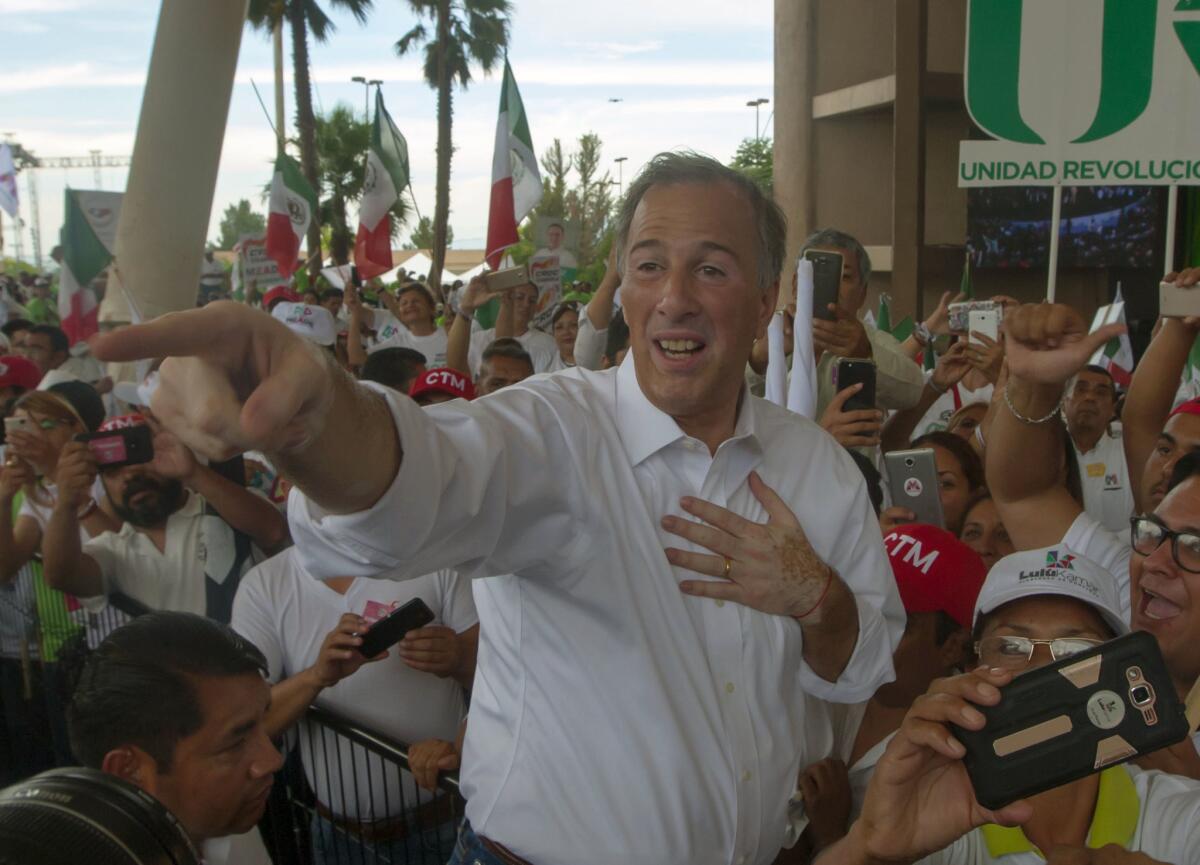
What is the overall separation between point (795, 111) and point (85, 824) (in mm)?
12862

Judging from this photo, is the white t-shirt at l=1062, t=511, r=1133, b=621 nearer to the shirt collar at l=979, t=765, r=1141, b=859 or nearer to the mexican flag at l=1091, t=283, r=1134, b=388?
the shirt collar at l=979, t=765, r=1141, b=859

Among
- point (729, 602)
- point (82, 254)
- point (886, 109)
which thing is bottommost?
point (729, 602)

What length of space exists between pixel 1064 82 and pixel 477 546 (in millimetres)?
3566

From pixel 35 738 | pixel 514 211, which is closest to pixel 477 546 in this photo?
pixel 35 738

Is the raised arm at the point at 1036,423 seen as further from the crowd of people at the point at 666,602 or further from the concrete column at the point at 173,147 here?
the concrete column at the point at 173,147

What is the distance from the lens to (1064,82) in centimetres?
414

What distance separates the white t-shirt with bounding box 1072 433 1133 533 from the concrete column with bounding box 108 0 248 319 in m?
6.59

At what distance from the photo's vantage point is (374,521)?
53.1 inches

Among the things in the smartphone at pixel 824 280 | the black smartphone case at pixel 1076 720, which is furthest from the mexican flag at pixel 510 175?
the black smartphone case at pixel 1076 720

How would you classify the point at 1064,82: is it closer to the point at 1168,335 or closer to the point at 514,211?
the point at 1168,335

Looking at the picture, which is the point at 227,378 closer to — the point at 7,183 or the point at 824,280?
the point at 824,280

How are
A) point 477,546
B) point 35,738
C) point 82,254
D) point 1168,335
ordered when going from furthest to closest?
1. point 82,254
2. point 35,738
3. point 1168,335
4. point 477,546

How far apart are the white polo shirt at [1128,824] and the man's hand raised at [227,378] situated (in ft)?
5.00

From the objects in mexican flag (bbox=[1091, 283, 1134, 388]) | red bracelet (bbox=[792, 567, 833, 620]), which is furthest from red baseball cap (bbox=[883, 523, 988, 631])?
mexican flag (bbox=[1091, 283, 1134, 388])
